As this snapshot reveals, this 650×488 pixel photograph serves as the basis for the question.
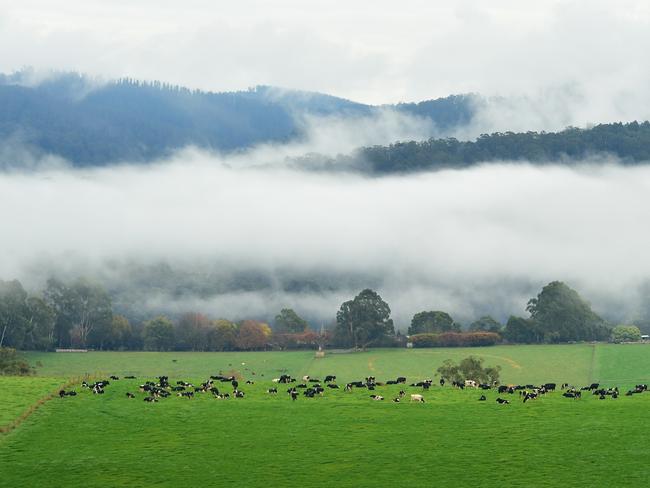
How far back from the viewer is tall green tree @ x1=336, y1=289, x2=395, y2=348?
172 m

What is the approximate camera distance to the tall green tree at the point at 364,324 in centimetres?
17150

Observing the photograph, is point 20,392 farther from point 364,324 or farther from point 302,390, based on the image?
point 364,324

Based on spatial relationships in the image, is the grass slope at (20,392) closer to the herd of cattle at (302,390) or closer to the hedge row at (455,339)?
the herd of cattle at (302,390)

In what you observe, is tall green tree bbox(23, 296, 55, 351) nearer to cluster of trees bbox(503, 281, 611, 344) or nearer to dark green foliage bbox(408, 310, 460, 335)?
dark green foliage bbox(408, 310, 460, 335)

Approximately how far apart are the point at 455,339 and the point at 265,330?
34.9m

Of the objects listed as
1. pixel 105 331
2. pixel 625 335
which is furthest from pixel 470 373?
pixel 105 331

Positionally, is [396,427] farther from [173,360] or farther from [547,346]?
[547,346]

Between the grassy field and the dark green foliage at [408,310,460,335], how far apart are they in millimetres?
100429

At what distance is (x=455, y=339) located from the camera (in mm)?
168875

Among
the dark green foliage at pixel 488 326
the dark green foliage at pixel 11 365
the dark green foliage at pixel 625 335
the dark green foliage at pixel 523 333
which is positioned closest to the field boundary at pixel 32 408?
the dark green foliage at pixel 11 365

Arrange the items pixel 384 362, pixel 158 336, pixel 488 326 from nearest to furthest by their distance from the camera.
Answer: pixel 384 362
pixel 158 336
pixel 488 326

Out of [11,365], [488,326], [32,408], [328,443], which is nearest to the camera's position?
[328,443]

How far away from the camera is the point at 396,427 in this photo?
219ft

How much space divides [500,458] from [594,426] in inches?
401
